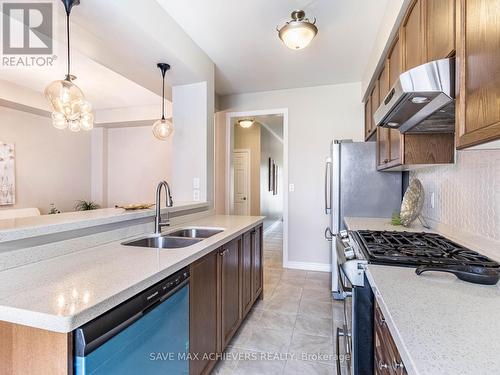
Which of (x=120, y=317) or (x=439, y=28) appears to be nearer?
(x=120, y=317)

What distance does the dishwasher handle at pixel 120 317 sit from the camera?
2.58 feet

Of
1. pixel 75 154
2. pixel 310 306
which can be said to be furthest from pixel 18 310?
pixel 75 154

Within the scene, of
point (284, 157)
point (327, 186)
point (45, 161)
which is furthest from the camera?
point (45, 161)

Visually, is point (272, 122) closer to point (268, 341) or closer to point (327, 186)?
→ point (327, 186)

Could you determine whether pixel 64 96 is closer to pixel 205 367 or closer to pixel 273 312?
pixel 205 367

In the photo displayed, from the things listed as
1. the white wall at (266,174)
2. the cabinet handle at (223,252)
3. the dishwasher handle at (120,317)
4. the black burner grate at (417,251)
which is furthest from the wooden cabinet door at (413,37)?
the white wall at (266,174)

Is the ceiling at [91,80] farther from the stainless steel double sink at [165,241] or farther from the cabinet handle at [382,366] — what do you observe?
the cabinet handle at [382,366]

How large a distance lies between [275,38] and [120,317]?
2603 mm

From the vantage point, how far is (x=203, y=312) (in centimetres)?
Answer: 152

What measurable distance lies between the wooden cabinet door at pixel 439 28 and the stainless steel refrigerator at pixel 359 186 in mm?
1473

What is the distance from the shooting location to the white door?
6768mm

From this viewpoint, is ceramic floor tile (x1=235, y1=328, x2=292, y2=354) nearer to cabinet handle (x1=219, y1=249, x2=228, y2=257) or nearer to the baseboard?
cabinet handle (x1=219, y1=249, x2=228, y2=257)

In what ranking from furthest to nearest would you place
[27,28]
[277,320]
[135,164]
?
[135,164], [277,320], [27,28]

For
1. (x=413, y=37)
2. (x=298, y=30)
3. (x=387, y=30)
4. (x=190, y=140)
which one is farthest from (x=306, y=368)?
(x=387, y=30)
